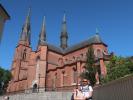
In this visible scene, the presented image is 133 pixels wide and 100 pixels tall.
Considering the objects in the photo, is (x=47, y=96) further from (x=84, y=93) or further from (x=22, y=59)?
(x=22, y=59)

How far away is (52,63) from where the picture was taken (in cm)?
5856

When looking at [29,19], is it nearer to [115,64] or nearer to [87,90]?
[115,64]

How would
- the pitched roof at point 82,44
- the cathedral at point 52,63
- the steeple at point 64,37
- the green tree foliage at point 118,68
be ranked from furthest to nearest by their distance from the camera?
1. the steeple at point 64,37
2. the pitched roof at point 82,44
3. the cathedral at point 52,63
4. the green tree foliage at point 118,68

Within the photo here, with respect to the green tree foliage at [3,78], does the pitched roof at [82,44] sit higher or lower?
higher

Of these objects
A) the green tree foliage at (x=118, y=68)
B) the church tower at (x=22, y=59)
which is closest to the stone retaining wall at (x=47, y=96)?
the green tree foliage at (x=118, y=68)

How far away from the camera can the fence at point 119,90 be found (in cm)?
738

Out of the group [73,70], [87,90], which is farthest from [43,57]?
[87,90]

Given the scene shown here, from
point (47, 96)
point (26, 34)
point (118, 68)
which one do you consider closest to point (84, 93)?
point (47, 96)

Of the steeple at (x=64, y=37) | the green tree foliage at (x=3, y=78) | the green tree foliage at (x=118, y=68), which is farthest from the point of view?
the steeple at (x=64, y=37)

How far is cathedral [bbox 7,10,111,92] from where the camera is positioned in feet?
162

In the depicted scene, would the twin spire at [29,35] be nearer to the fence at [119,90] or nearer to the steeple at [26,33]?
the steeple at [26,33]

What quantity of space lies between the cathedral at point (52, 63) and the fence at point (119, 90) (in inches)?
1303

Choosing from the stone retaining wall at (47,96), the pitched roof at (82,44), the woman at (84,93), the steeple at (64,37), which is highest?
the steeple at (64,37)

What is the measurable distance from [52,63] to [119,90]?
167 ft
